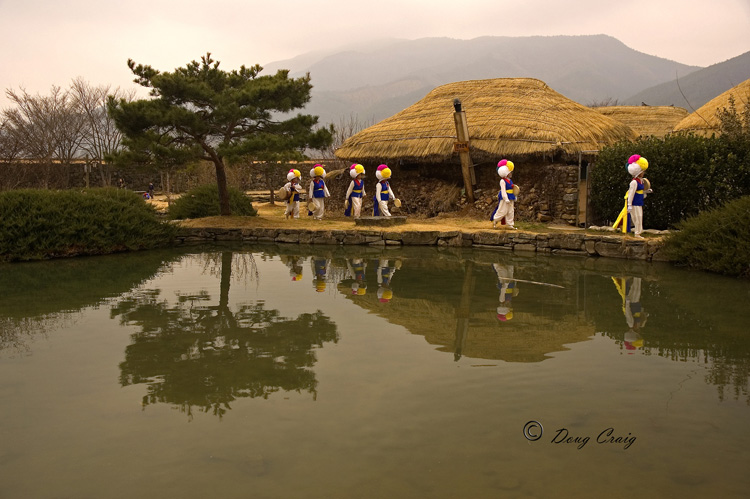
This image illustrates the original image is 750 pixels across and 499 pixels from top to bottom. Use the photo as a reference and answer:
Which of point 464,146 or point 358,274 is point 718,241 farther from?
point 464,146

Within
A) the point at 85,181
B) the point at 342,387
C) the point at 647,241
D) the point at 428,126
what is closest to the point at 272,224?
the point at 428,126

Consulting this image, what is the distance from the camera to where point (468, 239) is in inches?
551

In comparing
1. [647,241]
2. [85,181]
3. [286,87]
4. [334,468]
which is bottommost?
[334,468]

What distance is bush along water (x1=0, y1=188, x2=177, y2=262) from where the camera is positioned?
12047 mm

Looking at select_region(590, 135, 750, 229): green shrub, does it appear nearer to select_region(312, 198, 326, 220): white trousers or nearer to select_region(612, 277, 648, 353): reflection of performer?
select_region(612, 277, 648, 353): reflection of performer

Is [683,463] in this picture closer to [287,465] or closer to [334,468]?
[334,468]

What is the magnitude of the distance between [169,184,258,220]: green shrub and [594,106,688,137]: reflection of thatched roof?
1391 centimetres

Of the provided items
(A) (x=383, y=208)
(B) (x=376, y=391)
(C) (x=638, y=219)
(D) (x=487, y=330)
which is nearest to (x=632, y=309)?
(D) (x=487, y=330)

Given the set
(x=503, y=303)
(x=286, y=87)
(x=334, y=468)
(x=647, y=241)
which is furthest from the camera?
(x=286, y=87)

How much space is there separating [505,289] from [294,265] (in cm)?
431

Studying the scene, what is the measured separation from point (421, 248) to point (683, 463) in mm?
10236

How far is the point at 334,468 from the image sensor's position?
374 cm

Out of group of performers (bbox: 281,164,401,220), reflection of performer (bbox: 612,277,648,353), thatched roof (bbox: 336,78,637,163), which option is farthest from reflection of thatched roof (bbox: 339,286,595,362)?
thatched roof (bbox: 336,78,637,163)

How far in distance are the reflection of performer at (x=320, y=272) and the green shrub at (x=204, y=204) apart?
6.77m
